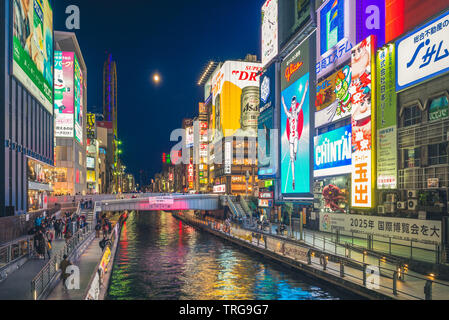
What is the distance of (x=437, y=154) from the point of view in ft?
97.6

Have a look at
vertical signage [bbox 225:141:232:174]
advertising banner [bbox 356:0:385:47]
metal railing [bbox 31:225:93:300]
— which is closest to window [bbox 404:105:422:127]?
advertising banner [bbox 356:0:385:47]

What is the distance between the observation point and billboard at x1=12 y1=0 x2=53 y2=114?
43.6 metres

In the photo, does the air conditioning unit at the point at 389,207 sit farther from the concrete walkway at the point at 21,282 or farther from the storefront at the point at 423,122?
the concrete walkway at the point at 21,282

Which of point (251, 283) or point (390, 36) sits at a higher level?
point (390, 36)

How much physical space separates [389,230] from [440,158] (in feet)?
21.2

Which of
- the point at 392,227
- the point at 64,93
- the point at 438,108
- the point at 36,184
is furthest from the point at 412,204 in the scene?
the point at 64,93

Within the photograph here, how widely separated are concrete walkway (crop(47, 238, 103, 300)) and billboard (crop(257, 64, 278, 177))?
137 ft

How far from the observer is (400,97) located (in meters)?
33.6

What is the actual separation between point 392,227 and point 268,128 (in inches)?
1924

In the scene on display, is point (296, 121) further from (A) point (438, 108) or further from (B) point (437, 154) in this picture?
(B) point (437, 154)

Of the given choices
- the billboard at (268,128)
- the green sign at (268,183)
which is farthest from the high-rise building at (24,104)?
the green sign at (268,183)
